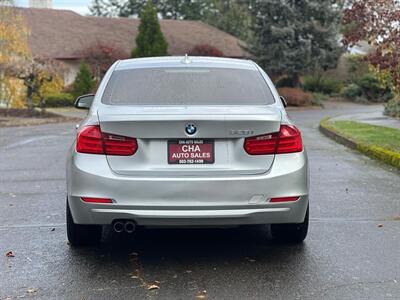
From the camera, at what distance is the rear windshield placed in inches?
206

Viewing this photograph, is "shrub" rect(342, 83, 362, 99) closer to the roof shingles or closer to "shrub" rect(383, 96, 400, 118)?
the roof shingles

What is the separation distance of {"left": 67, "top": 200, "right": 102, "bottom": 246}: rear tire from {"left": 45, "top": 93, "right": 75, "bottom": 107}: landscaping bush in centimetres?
3082

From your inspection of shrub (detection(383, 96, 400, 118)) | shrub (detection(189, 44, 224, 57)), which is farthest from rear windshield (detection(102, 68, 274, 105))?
shrub (detection(189, 44, 224, 57))

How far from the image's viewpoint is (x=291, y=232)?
18.0 feet

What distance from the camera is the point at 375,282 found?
4551 millimetres

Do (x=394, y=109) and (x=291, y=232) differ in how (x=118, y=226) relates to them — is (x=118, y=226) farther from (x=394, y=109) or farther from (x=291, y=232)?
(x=394, y=109)

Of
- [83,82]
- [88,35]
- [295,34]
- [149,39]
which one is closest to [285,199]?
[83,82]

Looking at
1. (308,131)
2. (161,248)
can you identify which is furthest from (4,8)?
(161,248)

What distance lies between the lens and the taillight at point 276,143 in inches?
184

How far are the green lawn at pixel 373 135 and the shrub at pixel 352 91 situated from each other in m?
26.1

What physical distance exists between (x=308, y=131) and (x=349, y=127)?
161 cm

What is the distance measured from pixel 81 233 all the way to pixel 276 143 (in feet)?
6.01

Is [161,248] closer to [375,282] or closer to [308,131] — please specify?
[375,282]

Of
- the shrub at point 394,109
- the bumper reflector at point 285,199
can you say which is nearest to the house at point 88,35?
the shrub at point 394,109
